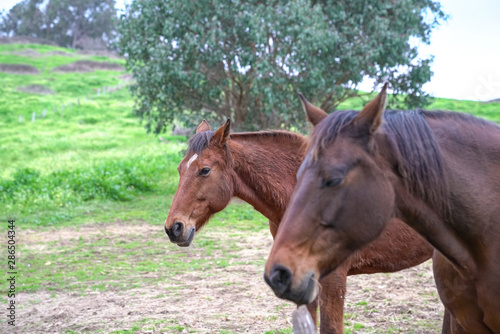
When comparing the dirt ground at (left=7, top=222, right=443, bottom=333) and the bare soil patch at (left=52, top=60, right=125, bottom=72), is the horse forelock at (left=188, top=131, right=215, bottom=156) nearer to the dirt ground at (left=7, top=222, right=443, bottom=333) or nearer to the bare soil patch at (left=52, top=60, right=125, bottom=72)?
the dirt ground at (left=7, top=222, right=443, bottom=333)

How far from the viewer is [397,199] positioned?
235 cm

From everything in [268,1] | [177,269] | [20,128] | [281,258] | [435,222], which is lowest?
[20,128]

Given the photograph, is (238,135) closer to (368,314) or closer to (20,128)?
(368,314)

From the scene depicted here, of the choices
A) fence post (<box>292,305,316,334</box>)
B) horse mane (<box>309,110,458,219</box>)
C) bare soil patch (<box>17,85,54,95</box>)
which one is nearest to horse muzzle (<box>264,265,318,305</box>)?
fence post (<box>292,305,316,334</box>)

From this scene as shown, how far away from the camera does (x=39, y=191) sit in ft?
45.1

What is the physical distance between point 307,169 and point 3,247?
8937mm

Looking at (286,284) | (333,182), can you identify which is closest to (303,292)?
(286,284)

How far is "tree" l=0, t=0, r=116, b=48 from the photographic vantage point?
68.6 meters

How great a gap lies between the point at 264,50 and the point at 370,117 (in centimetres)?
1082

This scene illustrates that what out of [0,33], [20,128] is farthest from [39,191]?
[0,33]

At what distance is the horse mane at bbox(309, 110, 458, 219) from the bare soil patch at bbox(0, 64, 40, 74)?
5224cm

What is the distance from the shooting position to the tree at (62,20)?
6856 centimetres

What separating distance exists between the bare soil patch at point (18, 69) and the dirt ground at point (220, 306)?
156 ft

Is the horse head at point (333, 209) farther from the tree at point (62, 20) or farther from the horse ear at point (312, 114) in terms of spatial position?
the tree at point (62, 20)
